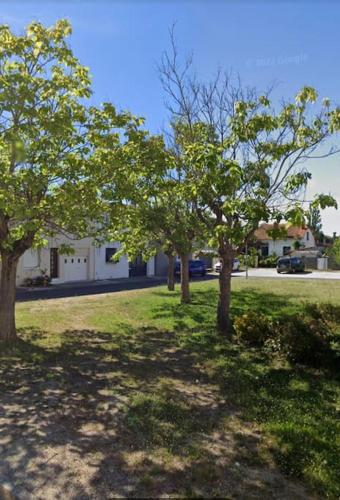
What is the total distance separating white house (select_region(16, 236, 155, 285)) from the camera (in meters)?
25.0

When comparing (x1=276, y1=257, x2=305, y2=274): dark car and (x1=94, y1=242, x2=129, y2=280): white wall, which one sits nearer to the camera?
(x1=94, y1=242, x2=129, y2=280): white wall

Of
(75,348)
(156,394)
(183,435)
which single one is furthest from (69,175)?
(183,435)

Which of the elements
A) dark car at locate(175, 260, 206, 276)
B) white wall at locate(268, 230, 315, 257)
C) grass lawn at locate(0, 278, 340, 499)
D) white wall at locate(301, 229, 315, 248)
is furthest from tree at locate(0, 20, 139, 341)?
white wall at locate(301, 229, 315, 248)

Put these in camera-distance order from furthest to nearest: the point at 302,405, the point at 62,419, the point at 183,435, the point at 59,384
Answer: the point at 59,384 → the point at 302,405 → the point at 62,419 → the point at 183,435

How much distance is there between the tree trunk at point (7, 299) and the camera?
8.97m

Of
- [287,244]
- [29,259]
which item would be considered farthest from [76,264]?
[287,244]

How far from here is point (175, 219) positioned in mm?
12016

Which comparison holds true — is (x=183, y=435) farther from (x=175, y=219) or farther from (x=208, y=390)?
(x=175, y=219)

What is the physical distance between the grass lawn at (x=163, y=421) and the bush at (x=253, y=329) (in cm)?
27

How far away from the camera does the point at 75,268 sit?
2839cm

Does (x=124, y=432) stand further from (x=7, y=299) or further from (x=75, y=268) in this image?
(x=75, y=268)

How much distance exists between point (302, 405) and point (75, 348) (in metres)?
4.92

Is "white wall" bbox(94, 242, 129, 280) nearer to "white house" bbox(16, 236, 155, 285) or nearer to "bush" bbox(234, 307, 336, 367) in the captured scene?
"white house" bbox(16, 236, 155, 285)

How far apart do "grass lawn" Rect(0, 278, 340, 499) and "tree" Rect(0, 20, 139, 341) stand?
2.67 metres
